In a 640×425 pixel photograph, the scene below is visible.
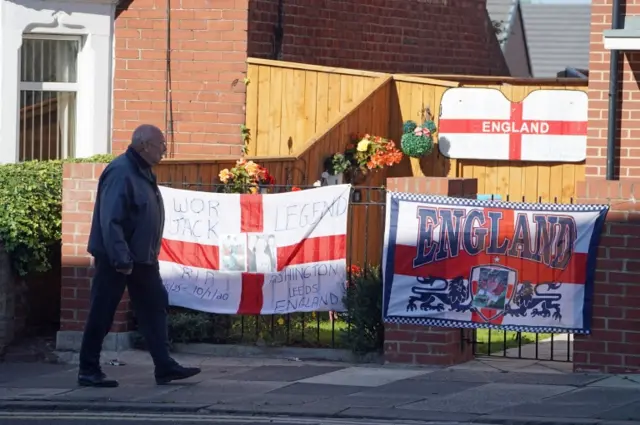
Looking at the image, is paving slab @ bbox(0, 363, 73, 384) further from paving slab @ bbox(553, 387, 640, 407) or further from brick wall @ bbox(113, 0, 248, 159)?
brick wall @ bbox(113, 0, 248, 159)

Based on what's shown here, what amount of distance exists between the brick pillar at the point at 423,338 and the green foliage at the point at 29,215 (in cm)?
291

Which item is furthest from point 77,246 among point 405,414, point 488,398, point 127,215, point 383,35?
point 383,35

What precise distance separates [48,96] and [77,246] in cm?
430

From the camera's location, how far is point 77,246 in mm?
10680

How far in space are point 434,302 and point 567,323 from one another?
99 cm

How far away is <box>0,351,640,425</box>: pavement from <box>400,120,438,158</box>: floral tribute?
4306mm

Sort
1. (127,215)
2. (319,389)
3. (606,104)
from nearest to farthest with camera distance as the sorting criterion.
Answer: (127,215) < (319,389) < (606,104)

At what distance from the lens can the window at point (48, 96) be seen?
14.3 metres

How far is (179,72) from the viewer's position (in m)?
14.9

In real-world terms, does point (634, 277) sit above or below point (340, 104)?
below

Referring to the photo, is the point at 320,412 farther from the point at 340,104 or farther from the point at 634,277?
the point at 340,104

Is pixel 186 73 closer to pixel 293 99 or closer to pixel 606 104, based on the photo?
pixel 293 99

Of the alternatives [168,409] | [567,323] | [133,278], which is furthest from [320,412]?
[567,323]

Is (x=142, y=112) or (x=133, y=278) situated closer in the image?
(x=133, y=278)
